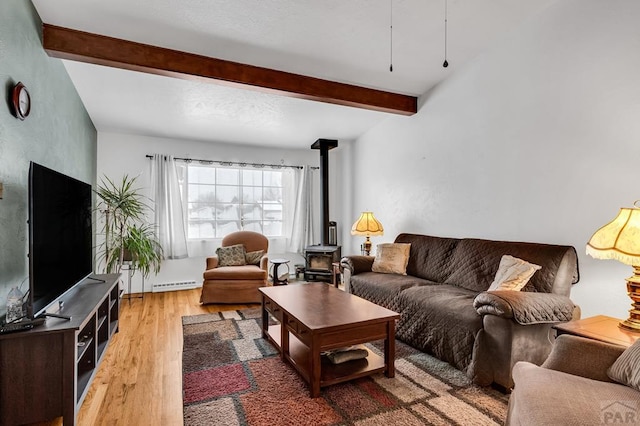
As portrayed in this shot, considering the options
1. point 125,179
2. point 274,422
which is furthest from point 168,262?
point 274,422

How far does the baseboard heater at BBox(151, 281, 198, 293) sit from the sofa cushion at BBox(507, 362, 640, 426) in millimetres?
4755

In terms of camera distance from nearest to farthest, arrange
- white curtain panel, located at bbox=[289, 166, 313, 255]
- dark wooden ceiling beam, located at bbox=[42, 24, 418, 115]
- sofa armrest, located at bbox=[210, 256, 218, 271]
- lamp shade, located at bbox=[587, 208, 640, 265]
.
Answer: lamp shade, located at bbox=[587, 208, 640, 265] → dark wooden ceiling beam, located at bbox=[42, 24, 418, 115] → sofa armrest, located at bbox=[210, 256, 218, 271] → white curtain panel, located at bbox=[289, 166, 313, 255]

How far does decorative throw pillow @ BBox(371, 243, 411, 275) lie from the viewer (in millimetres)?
3775

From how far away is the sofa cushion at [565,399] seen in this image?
1.12 m

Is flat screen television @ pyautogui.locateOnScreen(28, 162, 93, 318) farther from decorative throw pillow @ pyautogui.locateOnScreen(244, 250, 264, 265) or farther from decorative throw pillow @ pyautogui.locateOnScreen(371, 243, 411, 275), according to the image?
decorative throw pillow @ pyautogui.locateOnScreen(371, 243, 411, 275)

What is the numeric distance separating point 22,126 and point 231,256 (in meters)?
2.84

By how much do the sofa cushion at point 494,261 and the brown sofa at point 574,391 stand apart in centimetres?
117

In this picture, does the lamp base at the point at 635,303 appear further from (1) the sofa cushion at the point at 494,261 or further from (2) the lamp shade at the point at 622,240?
(1) the sofa cushion at the point at 494,261

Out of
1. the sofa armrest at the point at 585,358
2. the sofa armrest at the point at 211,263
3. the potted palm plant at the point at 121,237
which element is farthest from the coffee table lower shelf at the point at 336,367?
the potted palm plant at the point at 121,237

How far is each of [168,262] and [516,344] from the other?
468cm

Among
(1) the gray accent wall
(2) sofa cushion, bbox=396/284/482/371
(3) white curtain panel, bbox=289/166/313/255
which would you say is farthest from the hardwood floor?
(3) white curtain panel, bbox=289/166/313/255

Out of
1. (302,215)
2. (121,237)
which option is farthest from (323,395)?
(302,215)

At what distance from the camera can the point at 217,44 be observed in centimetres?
284

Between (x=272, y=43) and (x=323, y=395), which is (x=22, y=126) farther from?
(x=323, y=395)
